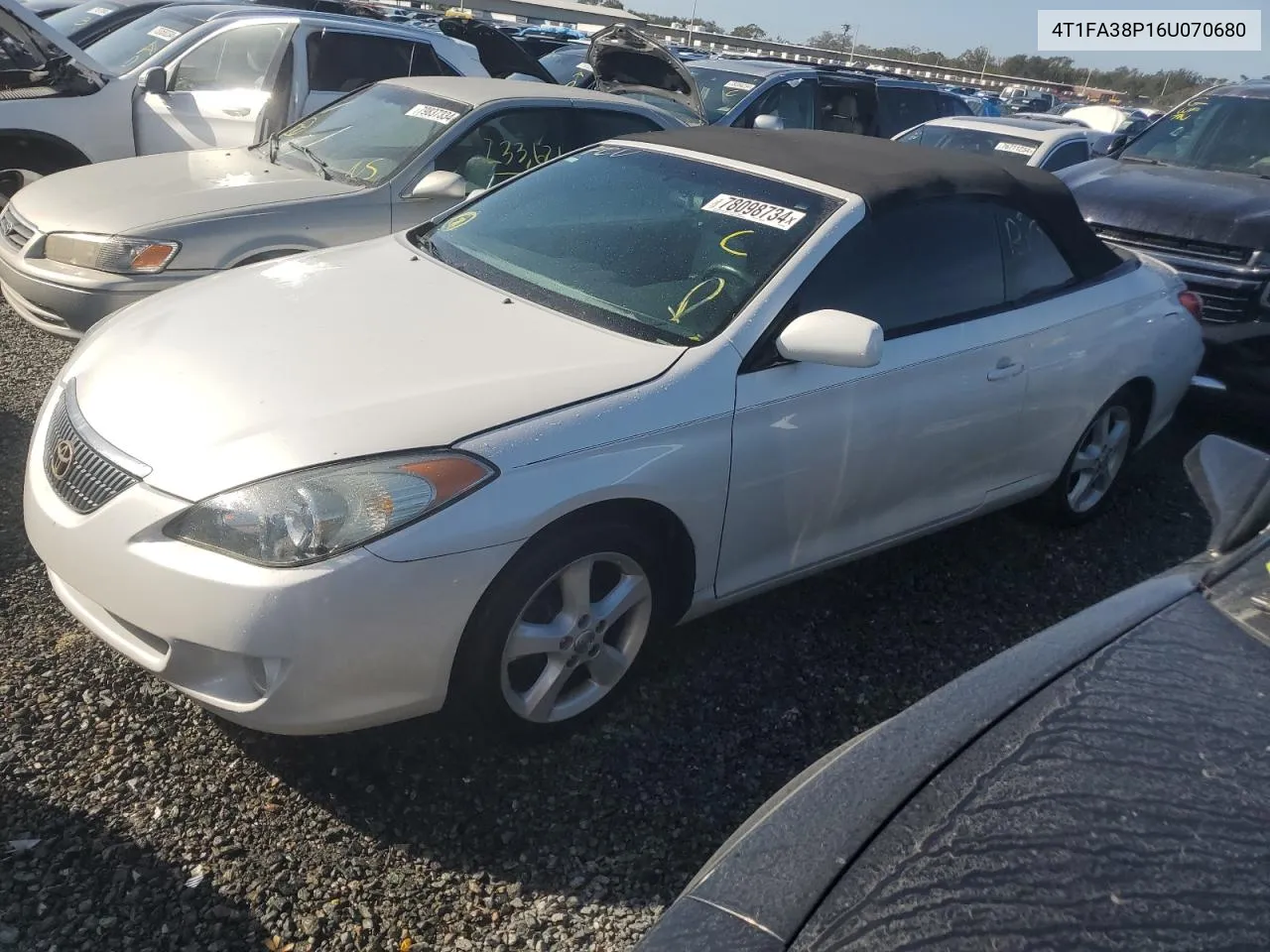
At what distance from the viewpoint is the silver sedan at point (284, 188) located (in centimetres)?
464

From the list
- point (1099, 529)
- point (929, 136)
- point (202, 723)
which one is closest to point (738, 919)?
point (202, 723)

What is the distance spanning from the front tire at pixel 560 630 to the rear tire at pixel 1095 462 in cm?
222

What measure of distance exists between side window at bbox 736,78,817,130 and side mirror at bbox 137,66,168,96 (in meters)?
5.57

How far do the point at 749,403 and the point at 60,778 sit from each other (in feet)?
6.54

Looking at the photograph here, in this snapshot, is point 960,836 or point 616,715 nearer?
point 960,836

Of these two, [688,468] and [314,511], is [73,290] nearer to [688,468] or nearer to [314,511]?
[314,511]

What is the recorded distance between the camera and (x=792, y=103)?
10805mm

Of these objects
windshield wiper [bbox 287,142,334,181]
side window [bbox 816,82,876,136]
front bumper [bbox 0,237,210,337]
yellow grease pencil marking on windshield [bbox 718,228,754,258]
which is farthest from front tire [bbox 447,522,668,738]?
side window [bbox 816,82,876,136]

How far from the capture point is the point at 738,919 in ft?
4.82

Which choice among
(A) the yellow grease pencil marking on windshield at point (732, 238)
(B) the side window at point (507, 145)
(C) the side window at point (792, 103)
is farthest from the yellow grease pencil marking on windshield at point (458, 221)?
(C) the side window at point (792, 103)

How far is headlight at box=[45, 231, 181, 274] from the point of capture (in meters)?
4.61

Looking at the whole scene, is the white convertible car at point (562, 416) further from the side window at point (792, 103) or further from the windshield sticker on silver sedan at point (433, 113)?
the side window at point (792, 103)

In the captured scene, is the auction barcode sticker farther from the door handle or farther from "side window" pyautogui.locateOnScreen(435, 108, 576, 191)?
"side window" pyautogui.locateOnScreen(435, 108, 576, 191)

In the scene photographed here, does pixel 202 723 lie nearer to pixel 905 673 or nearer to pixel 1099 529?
pixel 905 673
